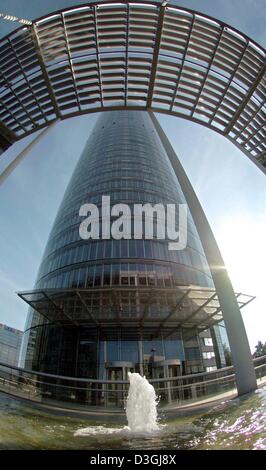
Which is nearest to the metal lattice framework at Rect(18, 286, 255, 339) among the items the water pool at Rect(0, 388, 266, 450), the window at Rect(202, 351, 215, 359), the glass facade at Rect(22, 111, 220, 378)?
the glass facade at Rect(22, 111, 220, 378)

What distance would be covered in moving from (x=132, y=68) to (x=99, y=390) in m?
17.5

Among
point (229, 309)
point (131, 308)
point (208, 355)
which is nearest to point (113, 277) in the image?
point (131, 308)

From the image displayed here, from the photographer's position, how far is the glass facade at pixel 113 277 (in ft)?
81.4

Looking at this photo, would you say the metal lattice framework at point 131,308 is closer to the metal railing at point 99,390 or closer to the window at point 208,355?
the window at point 208,355

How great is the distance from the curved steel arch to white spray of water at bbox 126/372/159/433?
45.5 ft

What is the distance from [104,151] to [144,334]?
36.5m

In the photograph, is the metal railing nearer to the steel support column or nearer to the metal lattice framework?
the steel support column

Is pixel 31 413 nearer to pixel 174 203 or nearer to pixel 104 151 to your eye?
pixel 174 203

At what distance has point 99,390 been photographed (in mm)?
11953

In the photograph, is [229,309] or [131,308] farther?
[131,308]

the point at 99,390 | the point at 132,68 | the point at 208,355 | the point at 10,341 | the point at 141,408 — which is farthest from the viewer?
the point at 10,341

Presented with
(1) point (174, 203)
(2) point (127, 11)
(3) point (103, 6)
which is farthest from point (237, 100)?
(1) point (174, 203)

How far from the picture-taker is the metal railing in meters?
10.4

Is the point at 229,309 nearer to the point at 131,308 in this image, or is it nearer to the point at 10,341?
the point at 131,308
